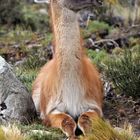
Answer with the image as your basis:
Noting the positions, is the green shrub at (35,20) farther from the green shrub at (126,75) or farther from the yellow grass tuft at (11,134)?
the yellow grass tuft at (11,134)

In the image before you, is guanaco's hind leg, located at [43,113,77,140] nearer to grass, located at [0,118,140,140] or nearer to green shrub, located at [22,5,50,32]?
grass, located at [0,118,140,140]

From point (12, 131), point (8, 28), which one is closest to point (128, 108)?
point (12, 131)

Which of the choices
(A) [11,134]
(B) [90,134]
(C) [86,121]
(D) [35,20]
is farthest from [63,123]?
(D) [35,20]

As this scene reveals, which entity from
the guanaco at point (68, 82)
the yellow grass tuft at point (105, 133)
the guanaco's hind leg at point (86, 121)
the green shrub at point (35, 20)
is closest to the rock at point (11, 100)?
the guanaco at point (68, 82)

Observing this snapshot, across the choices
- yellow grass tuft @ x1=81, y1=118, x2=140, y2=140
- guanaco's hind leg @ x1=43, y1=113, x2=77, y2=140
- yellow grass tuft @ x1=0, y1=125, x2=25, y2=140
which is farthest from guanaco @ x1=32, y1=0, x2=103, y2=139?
yellow grass tuft @ x1=0, y1=125, x2=25, y2=140

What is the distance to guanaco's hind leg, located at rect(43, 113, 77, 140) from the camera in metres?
7.77

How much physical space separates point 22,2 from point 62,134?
15083 mm

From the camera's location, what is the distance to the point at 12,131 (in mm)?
7234

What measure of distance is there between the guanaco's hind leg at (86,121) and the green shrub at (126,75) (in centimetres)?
163

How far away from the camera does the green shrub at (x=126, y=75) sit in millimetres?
9711

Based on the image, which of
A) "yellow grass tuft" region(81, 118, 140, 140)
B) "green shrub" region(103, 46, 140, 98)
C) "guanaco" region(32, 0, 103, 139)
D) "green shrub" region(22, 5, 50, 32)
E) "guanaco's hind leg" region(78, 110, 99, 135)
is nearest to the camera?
"yellow grass tuft" region(81, 118, 140, 140)

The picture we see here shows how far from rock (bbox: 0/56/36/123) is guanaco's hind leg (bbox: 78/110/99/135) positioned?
2.99 ft

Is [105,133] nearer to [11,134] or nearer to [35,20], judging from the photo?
[11,134]

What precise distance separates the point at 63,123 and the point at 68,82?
57cm
